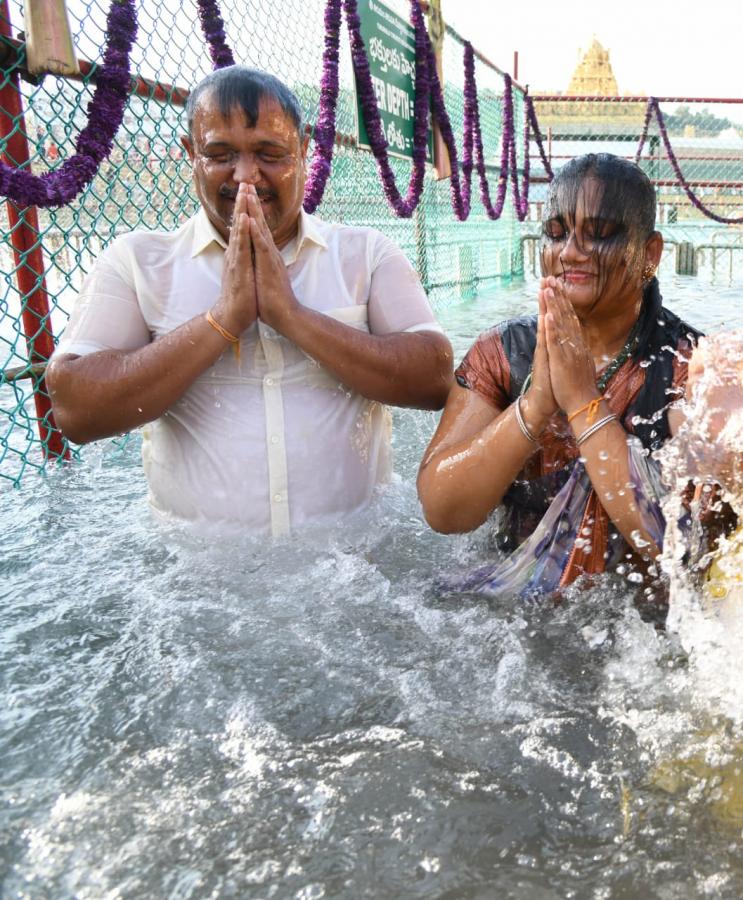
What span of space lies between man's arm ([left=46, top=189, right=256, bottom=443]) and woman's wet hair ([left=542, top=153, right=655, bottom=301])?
0.80 m

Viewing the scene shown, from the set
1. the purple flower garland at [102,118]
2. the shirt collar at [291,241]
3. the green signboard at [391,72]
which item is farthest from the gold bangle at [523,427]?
the green signboard at [391,72]

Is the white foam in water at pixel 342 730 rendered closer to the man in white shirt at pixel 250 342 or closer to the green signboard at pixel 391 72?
the man in white shirt at pixel 250 342

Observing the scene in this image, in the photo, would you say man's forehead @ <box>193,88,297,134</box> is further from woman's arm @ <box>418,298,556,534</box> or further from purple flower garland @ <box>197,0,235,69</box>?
purple flower garland @ <box>197,0,235,69</box>

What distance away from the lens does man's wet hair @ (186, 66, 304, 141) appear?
2.18 metres

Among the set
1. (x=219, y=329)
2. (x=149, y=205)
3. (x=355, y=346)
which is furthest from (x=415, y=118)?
(x=219, y=329)

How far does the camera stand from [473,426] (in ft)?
6.59

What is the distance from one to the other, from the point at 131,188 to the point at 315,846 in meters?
3.26

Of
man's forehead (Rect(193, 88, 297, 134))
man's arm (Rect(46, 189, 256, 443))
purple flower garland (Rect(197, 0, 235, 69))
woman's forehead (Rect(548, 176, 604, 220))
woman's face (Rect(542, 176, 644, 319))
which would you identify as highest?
purple flower garland (Rect(197, 0, 235, 69))

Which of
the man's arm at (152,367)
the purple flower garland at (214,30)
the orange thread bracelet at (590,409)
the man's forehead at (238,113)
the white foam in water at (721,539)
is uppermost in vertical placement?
the purple flower garland at (214,30)

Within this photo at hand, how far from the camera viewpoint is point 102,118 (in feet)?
9.99

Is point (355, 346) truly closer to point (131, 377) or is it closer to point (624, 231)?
point (131, 377)

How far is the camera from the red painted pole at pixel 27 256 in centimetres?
318

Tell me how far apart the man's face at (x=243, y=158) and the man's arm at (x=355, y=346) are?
0.36 feet

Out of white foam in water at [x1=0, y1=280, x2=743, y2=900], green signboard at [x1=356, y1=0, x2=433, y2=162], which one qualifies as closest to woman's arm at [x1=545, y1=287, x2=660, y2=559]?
white foam in water at [x1=0, y1=280, x2=743, y2=900]
